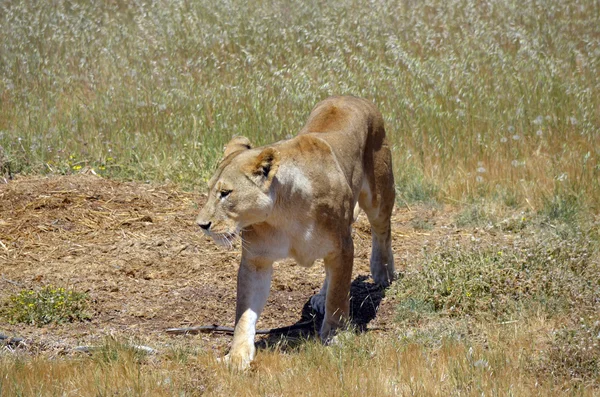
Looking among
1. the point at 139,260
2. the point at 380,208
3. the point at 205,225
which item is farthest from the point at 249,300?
the point at 139,260

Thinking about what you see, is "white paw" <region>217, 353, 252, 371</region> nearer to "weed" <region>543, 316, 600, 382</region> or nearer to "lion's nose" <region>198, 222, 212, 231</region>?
"lion's nose" <region>198, 222, 212, 231</region>

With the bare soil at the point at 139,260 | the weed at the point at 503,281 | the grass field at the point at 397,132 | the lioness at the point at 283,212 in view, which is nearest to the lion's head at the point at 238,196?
the lioness at the point at 283,212

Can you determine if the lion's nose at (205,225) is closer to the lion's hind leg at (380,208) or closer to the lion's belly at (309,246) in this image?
the lion's belly at (309,246)

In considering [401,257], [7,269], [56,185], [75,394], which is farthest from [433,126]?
[75,394]

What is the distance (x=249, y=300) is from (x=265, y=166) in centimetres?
90

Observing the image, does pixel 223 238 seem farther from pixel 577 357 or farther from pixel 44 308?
pixel 577 357

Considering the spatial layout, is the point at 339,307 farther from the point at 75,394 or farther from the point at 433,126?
the point at 433,126

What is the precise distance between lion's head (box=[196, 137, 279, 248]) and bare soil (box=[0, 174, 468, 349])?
105 centimetres

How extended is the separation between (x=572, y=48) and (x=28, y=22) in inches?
315

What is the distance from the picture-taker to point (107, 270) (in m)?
6.85

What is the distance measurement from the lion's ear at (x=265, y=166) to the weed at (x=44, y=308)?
1.90 m

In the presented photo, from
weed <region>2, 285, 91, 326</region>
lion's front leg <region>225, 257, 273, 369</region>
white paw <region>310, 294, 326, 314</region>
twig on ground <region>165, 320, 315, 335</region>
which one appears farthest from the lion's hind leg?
weed <region>2, 285, 91, 326</region>

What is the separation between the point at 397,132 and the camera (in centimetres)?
973

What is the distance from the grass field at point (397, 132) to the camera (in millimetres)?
4668
